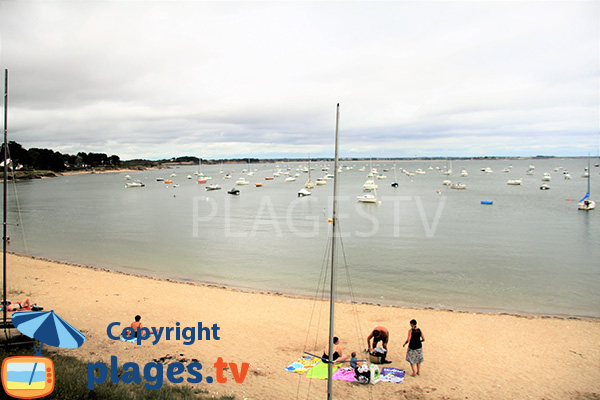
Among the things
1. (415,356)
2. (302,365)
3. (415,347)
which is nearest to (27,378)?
(302,365)

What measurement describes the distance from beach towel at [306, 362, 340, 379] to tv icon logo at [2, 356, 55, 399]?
699cm

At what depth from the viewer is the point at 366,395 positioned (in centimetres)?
1123

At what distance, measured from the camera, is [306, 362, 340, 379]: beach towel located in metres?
12.2

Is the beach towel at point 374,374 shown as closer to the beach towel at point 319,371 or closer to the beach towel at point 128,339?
the beach towel at point 319,371

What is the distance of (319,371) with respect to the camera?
1247 cm

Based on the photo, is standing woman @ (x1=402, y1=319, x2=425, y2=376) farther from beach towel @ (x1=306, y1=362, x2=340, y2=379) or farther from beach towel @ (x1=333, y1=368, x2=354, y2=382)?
beach towel @ (x1=306, y1=362, x2=340, y2=379)

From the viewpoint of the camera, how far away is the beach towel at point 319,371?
39.9 feet

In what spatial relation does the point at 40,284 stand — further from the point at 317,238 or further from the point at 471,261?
the point at 471,261

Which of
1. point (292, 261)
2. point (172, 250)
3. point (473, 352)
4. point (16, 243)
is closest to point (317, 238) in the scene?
point (292, 261)

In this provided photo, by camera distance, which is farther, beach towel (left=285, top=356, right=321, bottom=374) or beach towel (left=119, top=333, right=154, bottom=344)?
beach towel (left=119, top=333, right=154, bottom=344)

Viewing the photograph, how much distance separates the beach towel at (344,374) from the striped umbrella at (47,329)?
23.4ft

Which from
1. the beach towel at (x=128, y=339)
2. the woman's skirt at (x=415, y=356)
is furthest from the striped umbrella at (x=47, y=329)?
the woman's skirt at (x=415, y=356)

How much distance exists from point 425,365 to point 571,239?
34.6 metres

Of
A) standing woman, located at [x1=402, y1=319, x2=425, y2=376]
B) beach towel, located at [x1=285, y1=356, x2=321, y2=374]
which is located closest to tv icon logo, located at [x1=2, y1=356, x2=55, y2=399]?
beach towel, located at [x1=285, y1=356, x2=321, y2=374]
